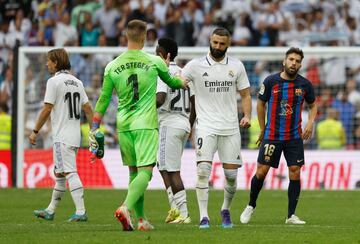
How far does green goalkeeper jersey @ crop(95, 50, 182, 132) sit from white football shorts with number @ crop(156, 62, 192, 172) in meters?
2.61

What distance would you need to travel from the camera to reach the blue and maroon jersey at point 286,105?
49.7 feet

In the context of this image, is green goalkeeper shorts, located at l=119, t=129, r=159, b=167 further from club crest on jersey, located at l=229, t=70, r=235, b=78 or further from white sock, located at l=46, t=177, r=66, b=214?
white sock, located at l=46, t=177, r=66, b=214

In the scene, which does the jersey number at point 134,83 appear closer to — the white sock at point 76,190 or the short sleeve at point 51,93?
the short sleeve at point 51,93

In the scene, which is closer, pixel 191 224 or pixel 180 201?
pixel 191 224

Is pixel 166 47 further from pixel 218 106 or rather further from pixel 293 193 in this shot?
pixel 293 193

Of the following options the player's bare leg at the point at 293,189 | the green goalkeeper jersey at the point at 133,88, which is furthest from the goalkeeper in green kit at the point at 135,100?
the player's bare leg at the point at 293,189

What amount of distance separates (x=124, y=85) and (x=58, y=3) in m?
20.0

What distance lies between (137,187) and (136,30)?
1815mm

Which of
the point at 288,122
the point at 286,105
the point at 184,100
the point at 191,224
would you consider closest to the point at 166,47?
the point at 184,100

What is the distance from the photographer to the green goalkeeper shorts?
12.8 meters

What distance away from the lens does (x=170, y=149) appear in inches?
618

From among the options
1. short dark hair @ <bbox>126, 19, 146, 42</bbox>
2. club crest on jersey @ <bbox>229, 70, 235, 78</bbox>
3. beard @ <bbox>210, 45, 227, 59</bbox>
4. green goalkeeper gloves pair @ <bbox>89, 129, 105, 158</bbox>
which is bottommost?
green goalkeeper gloves pair @ <bbox>89, 129, 105, 158</bbox>

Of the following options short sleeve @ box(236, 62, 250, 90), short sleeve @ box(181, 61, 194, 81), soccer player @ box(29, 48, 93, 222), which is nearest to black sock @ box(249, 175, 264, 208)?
short sleeve @ box(236, 62, 250, 90)

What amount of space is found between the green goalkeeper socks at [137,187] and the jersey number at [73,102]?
3055 millimetres
